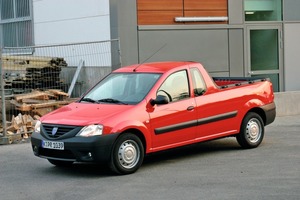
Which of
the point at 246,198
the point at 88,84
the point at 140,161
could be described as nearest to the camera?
the point at 246,198

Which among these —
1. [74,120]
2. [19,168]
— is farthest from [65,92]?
[74,120]

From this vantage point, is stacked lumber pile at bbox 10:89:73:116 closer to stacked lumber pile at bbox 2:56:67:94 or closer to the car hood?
stacked lumber pile at bbox 2:56:67:94

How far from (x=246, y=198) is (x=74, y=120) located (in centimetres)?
280

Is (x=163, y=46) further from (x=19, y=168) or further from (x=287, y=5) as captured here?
(x=19, y=168)

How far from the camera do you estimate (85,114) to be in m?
8.41

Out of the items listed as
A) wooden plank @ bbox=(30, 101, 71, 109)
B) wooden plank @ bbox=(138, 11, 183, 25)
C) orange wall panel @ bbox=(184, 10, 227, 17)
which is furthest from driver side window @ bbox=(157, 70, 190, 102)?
orange wall panel @ bbox=(184, 10, 227, 17)

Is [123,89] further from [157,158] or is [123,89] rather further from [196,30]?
[196,30]

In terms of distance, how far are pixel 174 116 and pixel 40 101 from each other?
16.2 ft

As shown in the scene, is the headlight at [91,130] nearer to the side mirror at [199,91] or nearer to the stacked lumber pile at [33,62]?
the side mirror at [199,91]

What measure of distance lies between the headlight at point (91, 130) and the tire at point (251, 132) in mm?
3016

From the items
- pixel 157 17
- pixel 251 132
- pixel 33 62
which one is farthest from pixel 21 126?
pixel 157 17

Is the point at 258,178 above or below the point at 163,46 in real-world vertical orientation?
below

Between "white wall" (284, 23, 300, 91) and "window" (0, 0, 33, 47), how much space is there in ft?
27.1

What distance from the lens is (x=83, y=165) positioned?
925 cm
